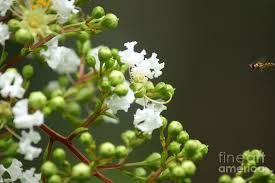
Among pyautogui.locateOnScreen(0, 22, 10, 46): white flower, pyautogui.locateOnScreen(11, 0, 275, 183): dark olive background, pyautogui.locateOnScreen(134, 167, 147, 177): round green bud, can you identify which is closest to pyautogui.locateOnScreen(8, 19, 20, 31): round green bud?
pyautogui.locateOnScreen(0, 22, 10, 46): white flower

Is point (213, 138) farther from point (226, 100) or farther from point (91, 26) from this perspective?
point (91, 26)

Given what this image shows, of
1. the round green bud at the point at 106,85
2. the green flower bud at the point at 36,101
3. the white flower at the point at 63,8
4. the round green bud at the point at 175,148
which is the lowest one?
the round green bud at the point at 175,148

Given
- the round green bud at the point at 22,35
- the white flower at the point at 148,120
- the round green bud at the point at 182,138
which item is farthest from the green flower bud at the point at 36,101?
the round green bud at the point at 182,138

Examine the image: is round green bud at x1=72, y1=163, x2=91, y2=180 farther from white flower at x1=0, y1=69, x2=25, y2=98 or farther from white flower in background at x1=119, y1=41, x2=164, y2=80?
white flower in background at x1=119, y1=41, x2=164, y2=80

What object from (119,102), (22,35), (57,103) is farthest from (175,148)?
(22,35)

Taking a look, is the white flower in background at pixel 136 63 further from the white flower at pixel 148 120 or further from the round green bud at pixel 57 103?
the round green bud at pixel 57 103

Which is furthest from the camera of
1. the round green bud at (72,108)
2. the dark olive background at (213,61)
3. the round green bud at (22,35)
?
the dark olive background at (213,61)

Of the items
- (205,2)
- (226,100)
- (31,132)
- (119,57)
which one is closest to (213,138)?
(226,100)
